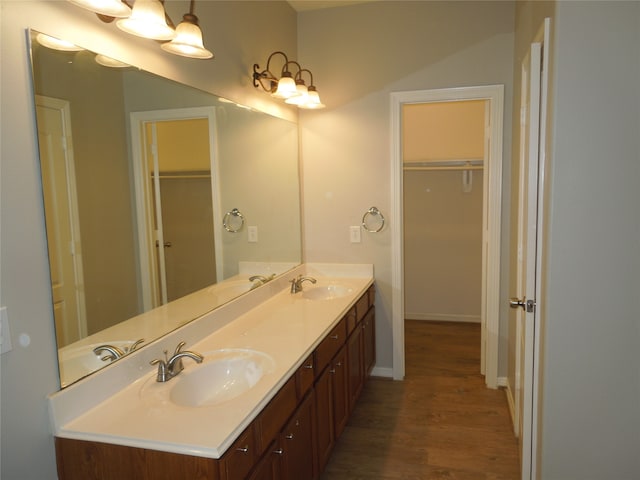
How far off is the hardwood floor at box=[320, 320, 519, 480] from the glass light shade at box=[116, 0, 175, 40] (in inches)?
87.3

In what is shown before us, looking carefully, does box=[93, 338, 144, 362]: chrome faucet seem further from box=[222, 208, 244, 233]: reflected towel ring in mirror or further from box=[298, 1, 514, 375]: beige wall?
box=[298, 1, 514, 375]: beige wall

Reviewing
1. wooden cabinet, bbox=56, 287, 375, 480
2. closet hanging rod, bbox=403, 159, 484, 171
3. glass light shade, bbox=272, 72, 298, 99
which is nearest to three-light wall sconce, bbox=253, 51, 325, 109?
glass light shade, bbox=272, 72, 298, 99

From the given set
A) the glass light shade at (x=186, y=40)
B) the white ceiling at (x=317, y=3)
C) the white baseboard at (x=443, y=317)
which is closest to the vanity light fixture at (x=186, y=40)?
the glass light shade at (x=186, y=40)

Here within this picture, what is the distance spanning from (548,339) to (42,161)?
5.82 ft

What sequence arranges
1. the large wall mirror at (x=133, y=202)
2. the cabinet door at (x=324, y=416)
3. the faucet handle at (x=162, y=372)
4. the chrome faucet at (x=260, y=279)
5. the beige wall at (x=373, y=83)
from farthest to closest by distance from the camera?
the beige wall at (x=373, y=83)
the chrome faucet at (x=260, y=279)
the cabinet door at (x=324, y=416)
the faucet handle at (x=162, y=372)
the large wall mirror at (x=133, y=202)

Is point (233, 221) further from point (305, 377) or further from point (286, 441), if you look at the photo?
point (286, 441)

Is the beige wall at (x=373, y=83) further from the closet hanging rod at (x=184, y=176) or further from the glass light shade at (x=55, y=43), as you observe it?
the glass light shade at (x=55, y=43)

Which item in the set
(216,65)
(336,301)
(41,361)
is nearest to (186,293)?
(41,361)

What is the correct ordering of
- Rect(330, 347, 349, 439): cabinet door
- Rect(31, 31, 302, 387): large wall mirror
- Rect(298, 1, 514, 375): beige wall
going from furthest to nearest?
1. Rect(298, 1, 514, 375): beige wall
2. Rect(330, 347, 349, 439): cabinet door
3. Rect(31, 31, 302, 387): large wall mirror

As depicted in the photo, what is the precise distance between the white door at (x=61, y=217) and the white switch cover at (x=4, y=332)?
17 centimetres

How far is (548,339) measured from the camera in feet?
5.52

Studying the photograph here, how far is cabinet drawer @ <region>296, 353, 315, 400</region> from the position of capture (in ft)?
6.19

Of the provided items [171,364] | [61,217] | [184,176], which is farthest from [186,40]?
[171,364]

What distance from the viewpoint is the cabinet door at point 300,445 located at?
68.1 inches
